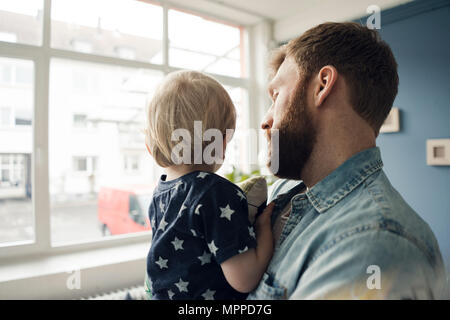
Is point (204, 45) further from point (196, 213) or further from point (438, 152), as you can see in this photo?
point (196, 213)

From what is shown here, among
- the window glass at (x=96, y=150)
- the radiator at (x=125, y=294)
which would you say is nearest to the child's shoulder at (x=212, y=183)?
the radiator at (x=125, y=294)

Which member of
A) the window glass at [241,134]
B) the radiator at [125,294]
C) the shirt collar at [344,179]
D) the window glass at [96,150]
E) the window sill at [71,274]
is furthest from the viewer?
the window glass at [241,134]

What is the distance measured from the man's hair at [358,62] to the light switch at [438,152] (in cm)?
164

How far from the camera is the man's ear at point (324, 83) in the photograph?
820mm

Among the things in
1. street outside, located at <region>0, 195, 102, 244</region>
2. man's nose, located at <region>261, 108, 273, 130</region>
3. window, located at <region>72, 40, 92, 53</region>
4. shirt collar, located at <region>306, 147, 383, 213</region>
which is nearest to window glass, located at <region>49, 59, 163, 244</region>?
street outside, located at <region>0, 195, 102, 244</region>

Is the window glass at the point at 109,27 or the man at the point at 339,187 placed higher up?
the window glass at the point at 109,27

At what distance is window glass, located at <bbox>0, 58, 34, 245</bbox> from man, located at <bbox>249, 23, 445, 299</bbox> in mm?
2045

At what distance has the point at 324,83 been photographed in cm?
83

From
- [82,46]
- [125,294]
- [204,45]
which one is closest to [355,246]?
[125,294]

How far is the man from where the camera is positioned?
0.59m

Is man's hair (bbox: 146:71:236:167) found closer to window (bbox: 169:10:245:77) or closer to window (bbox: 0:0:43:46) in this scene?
window (bbox: 0:0:43:46)

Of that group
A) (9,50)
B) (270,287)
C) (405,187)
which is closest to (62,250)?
(9,50)

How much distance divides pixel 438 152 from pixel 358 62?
5.98 ft

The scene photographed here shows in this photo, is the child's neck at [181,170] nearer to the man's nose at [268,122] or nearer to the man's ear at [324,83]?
the man's nose at [268,122]
